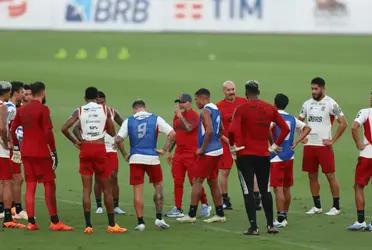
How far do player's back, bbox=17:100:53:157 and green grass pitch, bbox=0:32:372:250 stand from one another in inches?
47.6

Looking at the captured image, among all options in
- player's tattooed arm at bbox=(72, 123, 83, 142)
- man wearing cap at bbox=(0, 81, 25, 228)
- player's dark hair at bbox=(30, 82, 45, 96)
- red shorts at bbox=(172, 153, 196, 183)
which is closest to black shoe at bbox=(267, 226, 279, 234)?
red shorts at bbox=(172, 153, 196, 183)

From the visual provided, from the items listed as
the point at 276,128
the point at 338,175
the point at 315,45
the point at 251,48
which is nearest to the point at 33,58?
the point at 251,48

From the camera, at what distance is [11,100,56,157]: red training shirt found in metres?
17.3

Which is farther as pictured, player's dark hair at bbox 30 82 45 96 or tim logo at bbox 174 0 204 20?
tim logo at bbox 174 0 204 20

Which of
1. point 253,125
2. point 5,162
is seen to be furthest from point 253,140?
point 5,162

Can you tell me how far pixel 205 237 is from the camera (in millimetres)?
16906

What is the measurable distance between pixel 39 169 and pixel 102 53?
31844mm

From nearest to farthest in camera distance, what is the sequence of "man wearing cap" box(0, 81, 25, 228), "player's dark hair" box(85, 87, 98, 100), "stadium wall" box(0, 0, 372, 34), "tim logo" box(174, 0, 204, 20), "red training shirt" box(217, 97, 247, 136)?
"player's dark hair" box(85, 87, 98, 100) < "man wearing cap" box(0, 81, 25, 228) < "red training shirt" box(217, 97, 247, 136) < "stadium wall" box(0, 0, 372, 34) < "tim logo" box(174, 0, 204, 20)

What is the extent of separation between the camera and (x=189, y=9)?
56.2m

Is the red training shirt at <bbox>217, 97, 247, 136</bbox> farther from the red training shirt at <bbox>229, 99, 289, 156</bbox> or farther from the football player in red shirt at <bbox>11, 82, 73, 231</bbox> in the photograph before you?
the football player in red shirt at <bbox>11, 82, 73, 231</bbox>

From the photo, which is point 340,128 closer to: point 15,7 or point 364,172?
point 364,172

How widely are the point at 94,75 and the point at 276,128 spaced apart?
23.2 meters

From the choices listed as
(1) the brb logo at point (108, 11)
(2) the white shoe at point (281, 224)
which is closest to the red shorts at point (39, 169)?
(2) the white shoe at point (281, 224)

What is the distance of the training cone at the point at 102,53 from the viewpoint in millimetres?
48062
